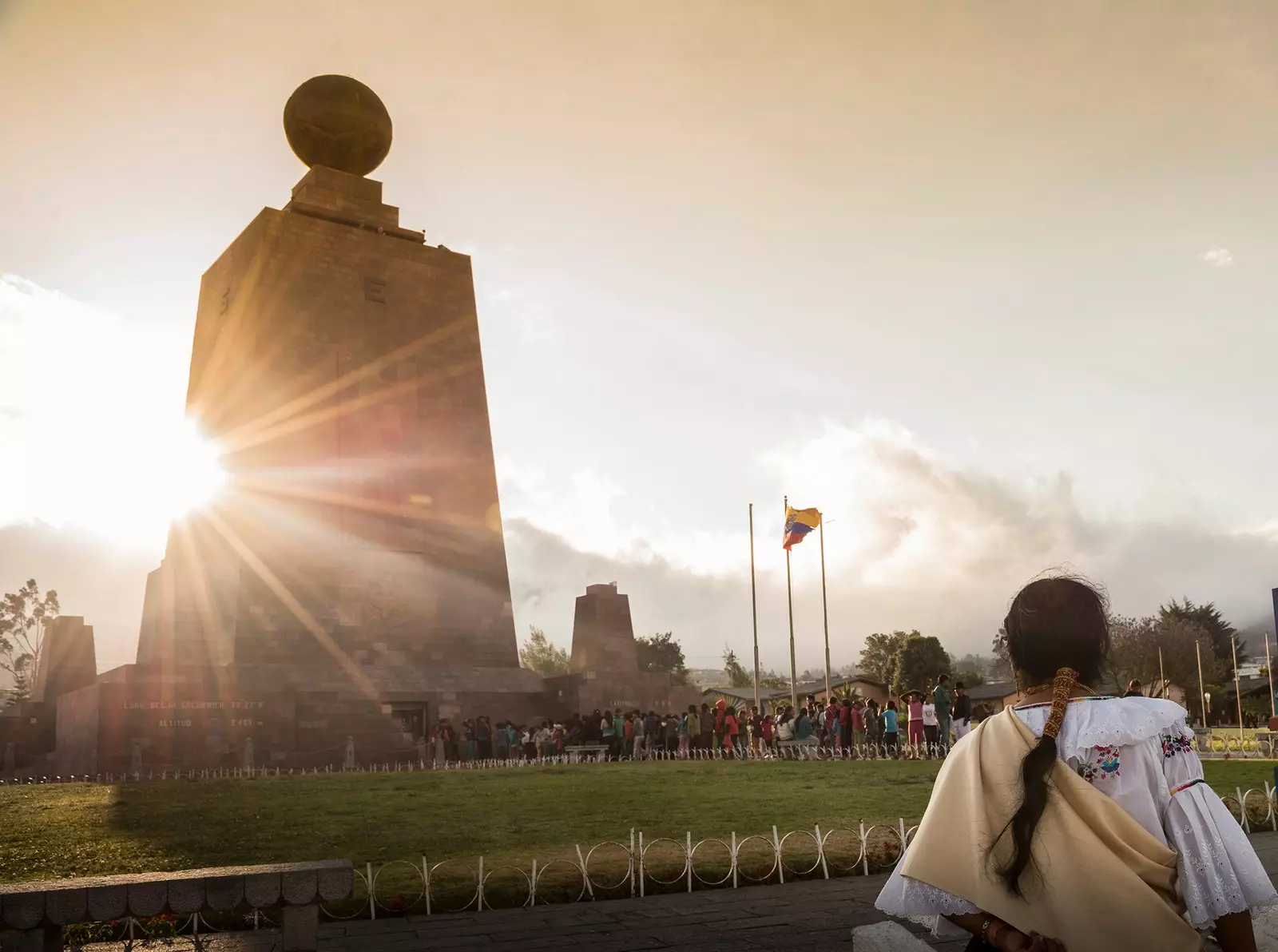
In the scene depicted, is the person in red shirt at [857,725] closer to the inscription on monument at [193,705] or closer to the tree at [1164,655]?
the inscription on monument at [193,705]

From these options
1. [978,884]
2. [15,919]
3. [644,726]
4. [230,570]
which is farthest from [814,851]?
[230,570]

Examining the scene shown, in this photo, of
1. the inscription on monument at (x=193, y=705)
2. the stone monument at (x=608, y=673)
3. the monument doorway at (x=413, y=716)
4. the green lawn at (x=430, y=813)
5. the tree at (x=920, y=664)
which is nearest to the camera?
the green lawn at (x=430, y=813)

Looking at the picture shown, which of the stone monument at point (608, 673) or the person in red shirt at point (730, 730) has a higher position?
the stone monument at point (608, 673)

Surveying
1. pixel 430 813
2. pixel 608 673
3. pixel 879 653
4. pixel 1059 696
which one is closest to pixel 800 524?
pixel 608 673

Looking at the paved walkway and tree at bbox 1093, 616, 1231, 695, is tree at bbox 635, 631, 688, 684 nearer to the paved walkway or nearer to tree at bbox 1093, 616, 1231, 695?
tree at bbox 1093, 616, 1231, 695

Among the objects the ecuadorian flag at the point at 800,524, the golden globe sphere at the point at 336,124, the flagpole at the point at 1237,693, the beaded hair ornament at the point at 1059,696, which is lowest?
the flagpole at the point at 1237,693

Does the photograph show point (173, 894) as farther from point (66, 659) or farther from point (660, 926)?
point (66, 659)

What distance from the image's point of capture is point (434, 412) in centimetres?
3119

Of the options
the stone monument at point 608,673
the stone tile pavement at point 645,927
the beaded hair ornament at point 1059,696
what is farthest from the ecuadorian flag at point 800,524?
the beaded hair ornament at point 1059,696

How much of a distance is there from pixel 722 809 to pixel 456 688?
54.9ft

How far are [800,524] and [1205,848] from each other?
28493mm

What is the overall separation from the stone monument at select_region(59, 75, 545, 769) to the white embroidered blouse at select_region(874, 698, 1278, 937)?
23341 mm

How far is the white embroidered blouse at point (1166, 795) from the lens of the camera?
2459 millimetres

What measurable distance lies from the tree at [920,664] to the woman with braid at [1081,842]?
6418 cm
